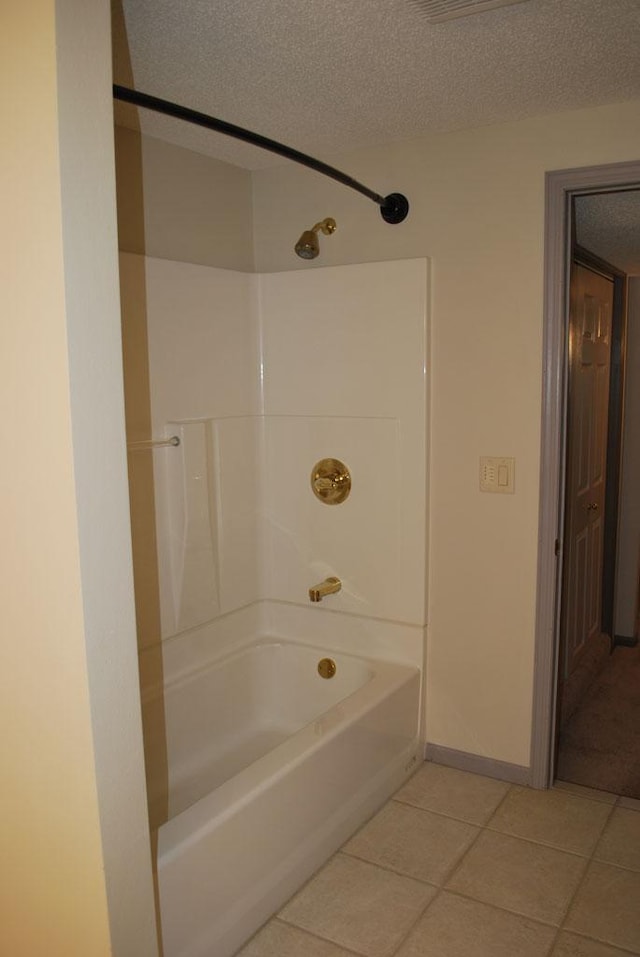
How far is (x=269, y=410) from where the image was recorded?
3.02 metres

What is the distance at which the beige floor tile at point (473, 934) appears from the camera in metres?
1.93

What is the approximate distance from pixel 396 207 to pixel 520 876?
2220mm

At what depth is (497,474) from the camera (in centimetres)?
261

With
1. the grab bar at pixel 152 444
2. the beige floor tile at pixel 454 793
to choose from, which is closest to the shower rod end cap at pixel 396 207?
the grab bar at pixel 152 444

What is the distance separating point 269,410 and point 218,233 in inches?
27.9

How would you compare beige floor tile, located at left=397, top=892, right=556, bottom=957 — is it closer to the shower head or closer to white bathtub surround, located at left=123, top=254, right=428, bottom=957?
white bathtub surround, located at left=123, top=254, right=428, bottom=957

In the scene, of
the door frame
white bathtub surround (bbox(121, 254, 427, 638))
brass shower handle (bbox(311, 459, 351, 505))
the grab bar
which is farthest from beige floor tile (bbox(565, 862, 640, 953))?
the grab bar

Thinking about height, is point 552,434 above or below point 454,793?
above

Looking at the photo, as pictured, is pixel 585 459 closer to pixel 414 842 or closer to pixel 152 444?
pixel 414 842

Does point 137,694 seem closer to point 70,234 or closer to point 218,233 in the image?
point 70,234

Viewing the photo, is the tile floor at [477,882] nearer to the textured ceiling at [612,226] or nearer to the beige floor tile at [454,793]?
the beige floor tile at [454,793]

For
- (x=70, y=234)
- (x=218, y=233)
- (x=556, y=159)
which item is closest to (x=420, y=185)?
(x=556, y=159)

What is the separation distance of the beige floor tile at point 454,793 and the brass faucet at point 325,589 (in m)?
0.74

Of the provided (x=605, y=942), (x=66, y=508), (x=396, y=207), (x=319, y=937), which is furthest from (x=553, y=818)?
(x=396, y=207)
